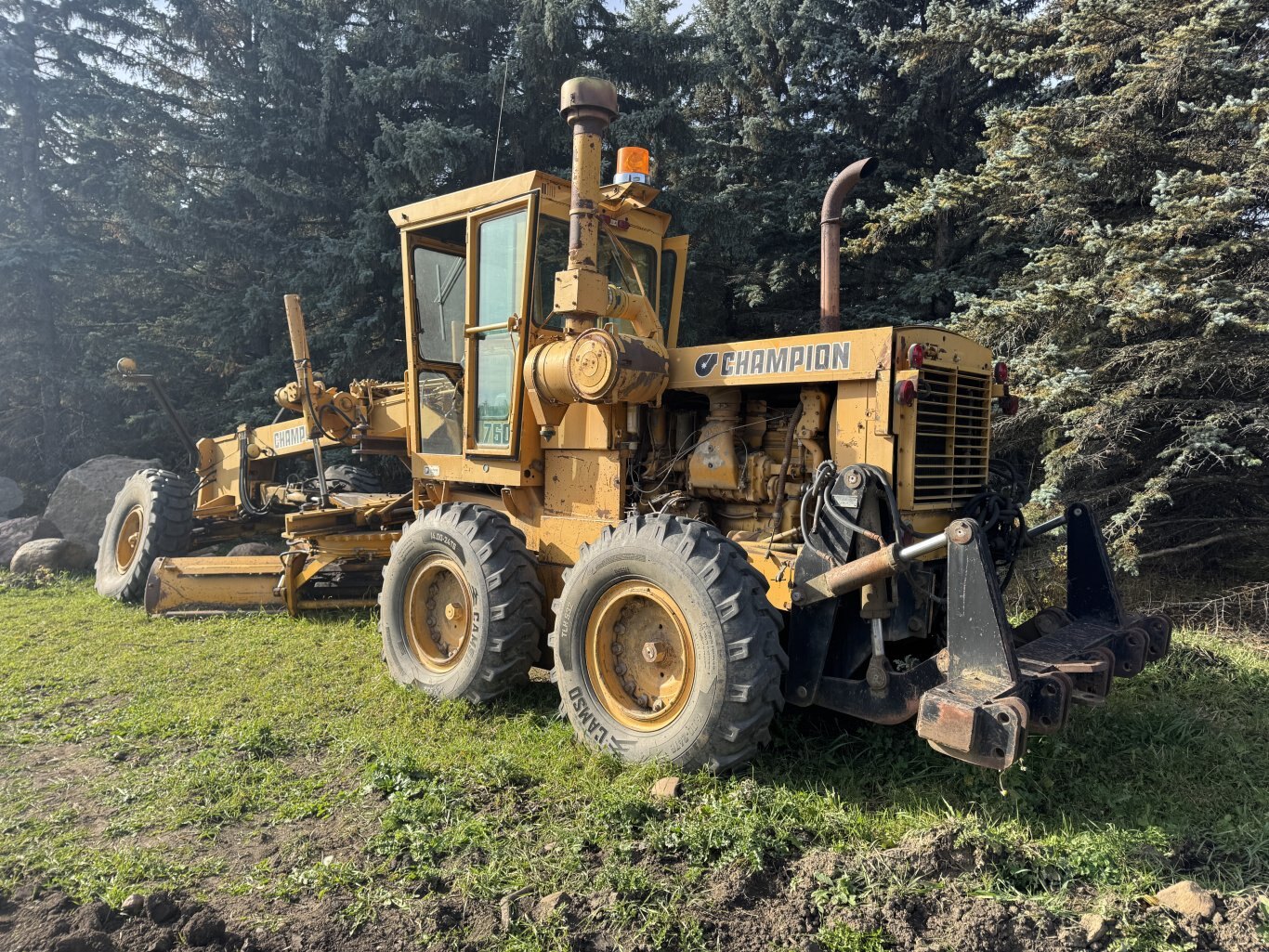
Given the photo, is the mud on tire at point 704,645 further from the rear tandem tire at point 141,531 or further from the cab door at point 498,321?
the rear tandem tire at point 141,531

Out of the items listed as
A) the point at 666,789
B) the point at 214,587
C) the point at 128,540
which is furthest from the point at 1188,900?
the point at 128,540

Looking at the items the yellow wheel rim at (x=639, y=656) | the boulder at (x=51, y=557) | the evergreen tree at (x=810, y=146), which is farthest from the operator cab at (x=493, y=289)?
the boulder at (x=51, y=557)

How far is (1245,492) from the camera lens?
295 inches

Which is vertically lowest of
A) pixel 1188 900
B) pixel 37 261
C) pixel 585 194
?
pixel 1188 900

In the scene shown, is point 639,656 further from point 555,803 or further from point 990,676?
point 990,676

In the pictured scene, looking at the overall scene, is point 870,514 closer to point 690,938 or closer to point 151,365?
point 690,938

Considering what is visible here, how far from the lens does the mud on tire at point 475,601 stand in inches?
192

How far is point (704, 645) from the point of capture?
12.5ft

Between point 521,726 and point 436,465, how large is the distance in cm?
229

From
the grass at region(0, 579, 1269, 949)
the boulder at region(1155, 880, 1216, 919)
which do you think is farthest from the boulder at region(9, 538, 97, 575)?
the boulder at region(1155, 880, 1216, 919)

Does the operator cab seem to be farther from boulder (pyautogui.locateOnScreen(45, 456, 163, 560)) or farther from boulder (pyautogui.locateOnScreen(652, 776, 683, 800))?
boulder (pyautogui.locateOnScreen(45, 456, 163, 560))

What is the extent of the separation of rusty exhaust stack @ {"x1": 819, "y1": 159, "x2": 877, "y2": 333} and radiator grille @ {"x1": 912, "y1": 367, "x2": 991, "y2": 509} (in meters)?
0.61

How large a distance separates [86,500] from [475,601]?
899 centimetres

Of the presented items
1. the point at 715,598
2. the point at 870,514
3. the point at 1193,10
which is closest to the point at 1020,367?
the point at 1193,10
